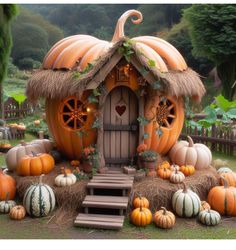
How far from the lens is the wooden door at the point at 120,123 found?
7.68 m

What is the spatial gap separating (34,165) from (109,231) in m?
2.32

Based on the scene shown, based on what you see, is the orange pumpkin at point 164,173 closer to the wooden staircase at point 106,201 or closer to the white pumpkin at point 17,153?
the wooden staircase at point 106,201

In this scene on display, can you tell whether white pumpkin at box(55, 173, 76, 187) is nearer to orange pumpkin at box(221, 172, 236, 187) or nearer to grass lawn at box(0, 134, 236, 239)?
grass lawn at box(0, 134, 236, 239)

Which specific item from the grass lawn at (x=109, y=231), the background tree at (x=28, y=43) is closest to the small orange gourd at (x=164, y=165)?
the grass lawn at (x=109, y=231)

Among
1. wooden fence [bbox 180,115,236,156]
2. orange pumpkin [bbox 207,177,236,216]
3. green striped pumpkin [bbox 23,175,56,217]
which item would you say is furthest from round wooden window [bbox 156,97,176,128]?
wooden fence [bbox 180,115,236,156]

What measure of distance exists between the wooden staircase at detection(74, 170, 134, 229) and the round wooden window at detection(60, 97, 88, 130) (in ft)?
4.11

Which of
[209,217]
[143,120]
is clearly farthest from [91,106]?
[209,217]

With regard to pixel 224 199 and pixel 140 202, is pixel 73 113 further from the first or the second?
pixel 224 199

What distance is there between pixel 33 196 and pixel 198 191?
10.4ft

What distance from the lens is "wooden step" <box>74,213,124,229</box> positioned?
6027mm

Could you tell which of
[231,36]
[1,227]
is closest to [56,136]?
[1,227]

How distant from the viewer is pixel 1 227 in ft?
20.2

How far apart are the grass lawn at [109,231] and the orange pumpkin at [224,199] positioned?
0.33 meters

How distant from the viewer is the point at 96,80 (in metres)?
7.05
